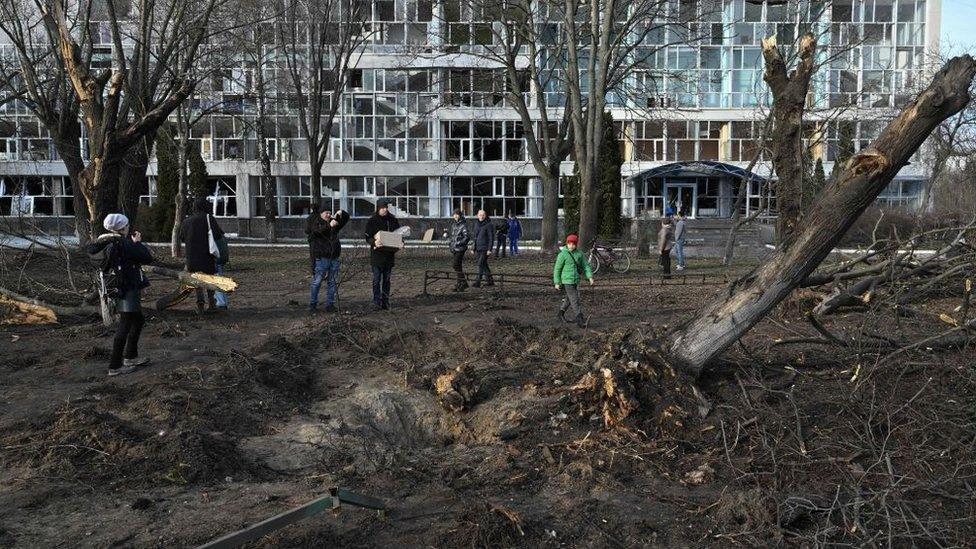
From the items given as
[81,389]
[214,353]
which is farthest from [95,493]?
[214,353]

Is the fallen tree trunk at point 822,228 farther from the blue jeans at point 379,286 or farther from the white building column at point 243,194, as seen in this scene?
the white building column at point 243,194

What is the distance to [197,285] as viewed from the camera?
11648 millimetres

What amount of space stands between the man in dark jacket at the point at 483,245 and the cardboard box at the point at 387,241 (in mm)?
3471

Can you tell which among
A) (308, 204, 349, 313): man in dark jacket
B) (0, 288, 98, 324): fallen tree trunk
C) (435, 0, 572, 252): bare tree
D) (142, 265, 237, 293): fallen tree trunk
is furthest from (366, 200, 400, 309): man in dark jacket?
(435, 0, 572, 252): bare tree

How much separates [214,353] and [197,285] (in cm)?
219

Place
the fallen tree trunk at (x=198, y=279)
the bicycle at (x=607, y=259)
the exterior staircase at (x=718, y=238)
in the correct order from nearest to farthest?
1. the fallen tree trunk at (x=198, y=279)
2. the bicycle at (x=607, y=259)
3. the exterior staircase at (x=718, y=238)

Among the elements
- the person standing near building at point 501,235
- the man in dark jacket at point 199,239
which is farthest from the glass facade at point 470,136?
the man in dark jacket at point 199,239

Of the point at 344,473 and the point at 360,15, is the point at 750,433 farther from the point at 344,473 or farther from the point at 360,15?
the point at 360,15

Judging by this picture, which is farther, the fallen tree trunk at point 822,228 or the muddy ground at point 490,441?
the fallen tree trunk at point 822,228

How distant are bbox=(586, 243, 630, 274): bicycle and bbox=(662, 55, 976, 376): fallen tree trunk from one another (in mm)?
13273

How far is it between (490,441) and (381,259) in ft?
21.5

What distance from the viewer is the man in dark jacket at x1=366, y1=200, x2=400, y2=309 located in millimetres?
13500

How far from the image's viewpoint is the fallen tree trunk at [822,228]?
6344mm

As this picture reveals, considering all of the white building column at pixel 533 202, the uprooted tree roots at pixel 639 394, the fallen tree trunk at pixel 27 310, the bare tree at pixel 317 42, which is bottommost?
the uprooted tree roots at pixel 639 394
